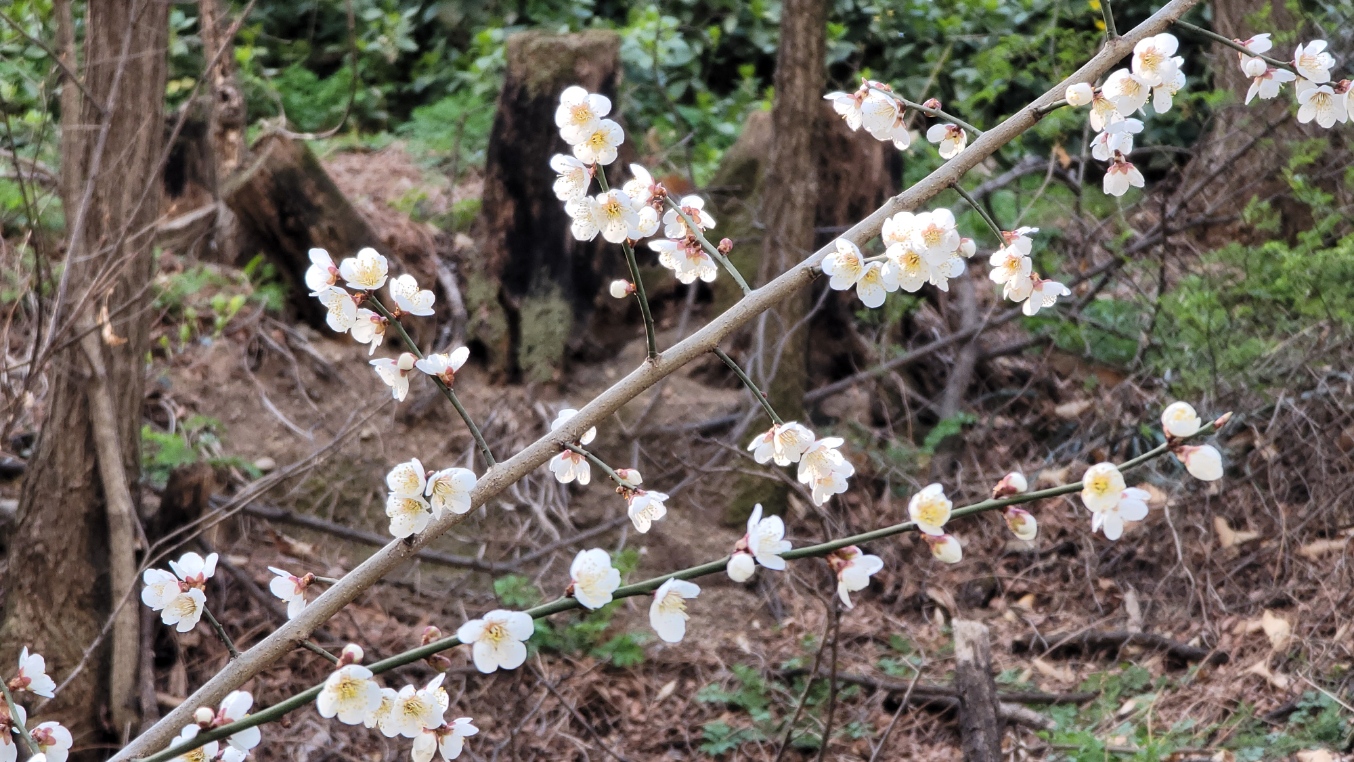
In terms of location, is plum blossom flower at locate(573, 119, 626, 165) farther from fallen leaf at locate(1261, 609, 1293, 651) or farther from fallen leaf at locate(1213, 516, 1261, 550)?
fallen leaf at locate(1213, 516, 1261, 550)

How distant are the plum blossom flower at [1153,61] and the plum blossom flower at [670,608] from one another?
2.91 feet

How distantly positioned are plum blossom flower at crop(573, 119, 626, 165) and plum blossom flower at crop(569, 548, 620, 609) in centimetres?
50

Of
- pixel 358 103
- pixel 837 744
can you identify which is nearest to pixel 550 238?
pixel 837 744

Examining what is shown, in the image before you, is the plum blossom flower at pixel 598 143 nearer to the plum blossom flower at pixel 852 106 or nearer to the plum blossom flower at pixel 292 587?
the plum blossom flower at pixel 852 106

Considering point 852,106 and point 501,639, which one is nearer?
point 501,639

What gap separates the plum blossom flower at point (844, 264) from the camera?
141cm

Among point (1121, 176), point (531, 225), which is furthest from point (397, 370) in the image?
point (531, 225)

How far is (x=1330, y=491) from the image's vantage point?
3.96 meters

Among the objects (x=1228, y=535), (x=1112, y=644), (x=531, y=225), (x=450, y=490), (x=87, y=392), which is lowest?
(x=1112, y=644)

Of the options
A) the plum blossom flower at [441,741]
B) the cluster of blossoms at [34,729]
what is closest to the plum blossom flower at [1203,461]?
the plum blossom flower at [441,741]

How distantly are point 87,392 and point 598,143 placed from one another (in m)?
2.49

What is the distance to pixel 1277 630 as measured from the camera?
11.9 feet

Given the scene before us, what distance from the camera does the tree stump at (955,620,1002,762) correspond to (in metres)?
3.13

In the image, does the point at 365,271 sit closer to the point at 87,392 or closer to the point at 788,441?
the point at 788,441
